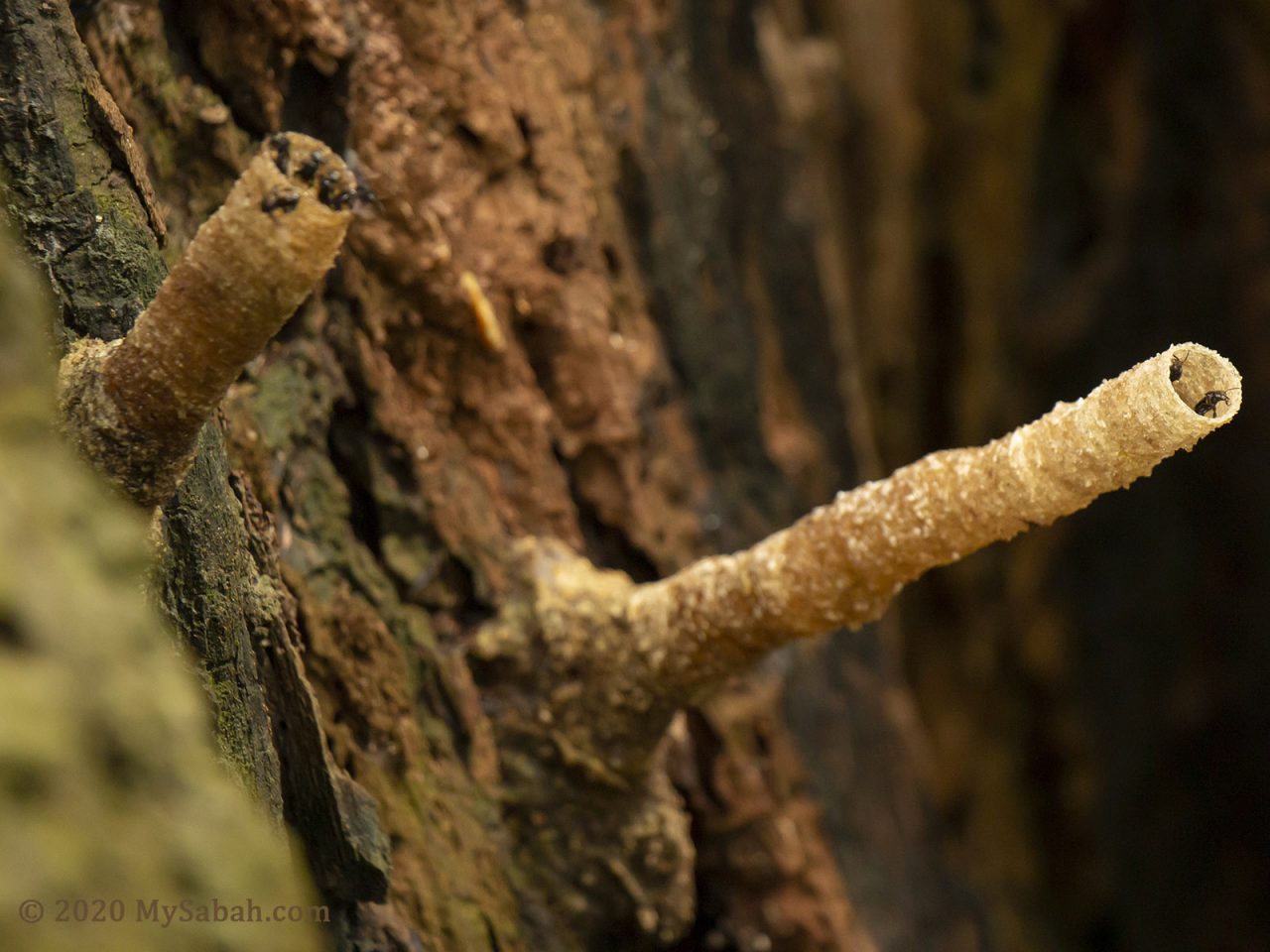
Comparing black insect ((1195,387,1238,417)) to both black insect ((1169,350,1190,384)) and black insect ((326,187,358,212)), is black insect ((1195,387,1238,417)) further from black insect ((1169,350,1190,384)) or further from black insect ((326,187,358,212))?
black insect ((326,187,358,212))

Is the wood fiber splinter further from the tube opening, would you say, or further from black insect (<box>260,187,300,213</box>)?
the tube opening

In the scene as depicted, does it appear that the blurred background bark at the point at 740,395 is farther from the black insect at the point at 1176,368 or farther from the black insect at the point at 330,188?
the black insect at the point at 1176,368

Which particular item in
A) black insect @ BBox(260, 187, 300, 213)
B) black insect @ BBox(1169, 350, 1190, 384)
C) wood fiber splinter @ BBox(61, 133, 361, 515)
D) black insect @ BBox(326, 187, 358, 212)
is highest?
black insect @ BBox(1169, 350, 1190, 384)

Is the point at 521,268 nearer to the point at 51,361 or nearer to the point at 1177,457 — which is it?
the point at 51,361

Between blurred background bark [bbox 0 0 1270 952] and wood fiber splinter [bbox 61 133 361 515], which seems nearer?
wood fiber splinter [bbox 61 133 361 515]

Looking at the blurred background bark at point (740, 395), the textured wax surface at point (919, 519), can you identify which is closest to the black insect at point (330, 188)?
the blurred background bark at point (740, 395)

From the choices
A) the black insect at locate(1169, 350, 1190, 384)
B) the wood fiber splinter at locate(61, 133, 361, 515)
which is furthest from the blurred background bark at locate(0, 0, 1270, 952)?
the black insect at locate(1169, 350, 1190, 384)

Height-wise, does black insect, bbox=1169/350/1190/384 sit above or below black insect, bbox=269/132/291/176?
above
